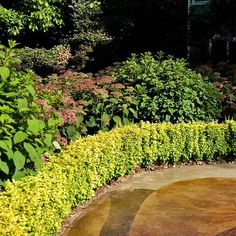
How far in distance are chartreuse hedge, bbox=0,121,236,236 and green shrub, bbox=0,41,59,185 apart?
0.21 metres

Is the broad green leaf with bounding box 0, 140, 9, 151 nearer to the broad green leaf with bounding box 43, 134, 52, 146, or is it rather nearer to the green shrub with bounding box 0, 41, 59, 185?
the green shrub with bounding box 0, 41, 59, 185

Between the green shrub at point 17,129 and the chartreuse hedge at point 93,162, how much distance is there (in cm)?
21

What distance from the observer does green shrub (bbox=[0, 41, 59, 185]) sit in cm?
454

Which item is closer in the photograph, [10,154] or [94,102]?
[10,154]

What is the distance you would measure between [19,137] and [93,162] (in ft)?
6.88

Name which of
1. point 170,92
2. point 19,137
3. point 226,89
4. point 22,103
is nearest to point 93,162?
point 22,103

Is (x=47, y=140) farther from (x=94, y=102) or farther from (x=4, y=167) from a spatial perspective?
(x=94, y=102)

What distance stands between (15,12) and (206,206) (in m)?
14.0

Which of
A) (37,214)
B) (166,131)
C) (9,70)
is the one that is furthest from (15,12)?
(37,214)

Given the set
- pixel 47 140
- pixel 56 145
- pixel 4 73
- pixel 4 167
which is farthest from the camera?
pixel 56 145

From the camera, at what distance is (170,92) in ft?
30.0

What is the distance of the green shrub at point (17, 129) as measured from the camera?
4.54m

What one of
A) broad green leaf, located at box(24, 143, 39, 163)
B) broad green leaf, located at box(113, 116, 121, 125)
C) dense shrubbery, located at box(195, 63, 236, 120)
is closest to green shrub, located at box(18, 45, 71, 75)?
dense shrubbery, located at box(195, 63, 236, 120)

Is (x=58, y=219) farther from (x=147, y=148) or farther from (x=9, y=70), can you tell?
(x=147, y=148)
